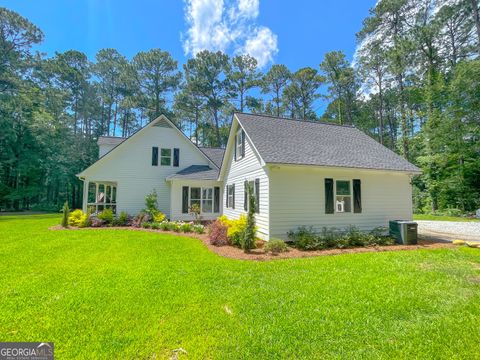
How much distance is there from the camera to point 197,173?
16.1m

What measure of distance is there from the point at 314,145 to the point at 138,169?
12.3 meters

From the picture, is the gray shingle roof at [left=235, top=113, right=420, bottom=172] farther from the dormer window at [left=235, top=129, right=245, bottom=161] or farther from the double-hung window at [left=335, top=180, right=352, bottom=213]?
the double-hung window at [left=335, top=180, right=352, bottom=213]

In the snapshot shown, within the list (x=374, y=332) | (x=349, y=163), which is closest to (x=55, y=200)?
(x=349, y=163)

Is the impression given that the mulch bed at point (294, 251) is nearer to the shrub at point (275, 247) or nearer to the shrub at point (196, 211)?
the shrub at point (275, 247)

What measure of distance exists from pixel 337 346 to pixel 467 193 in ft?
75.6

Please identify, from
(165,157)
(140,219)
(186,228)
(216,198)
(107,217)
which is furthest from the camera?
(165,157)

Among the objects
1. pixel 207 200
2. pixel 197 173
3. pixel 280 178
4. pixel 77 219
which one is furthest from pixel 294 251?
pixel 77 219

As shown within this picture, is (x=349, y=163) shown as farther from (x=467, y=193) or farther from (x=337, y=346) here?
(x=467, y=193)

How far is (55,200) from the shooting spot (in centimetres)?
2934

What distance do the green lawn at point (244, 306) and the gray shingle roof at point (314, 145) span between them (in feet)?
13.8

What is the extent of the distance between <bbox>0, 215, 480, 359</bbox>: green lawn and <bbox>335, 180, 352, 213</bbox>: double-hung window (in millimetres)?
3412

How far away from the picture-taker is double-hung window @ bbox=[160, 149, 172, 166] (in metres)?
17.2

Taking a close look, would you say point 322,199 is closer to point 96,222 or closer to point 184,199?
point 184,199

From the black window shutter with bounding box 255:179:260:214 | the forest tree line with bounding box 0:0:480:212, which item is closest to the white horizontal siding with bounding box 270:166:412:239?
the black window shutter with bounding box 255:179:260:214
